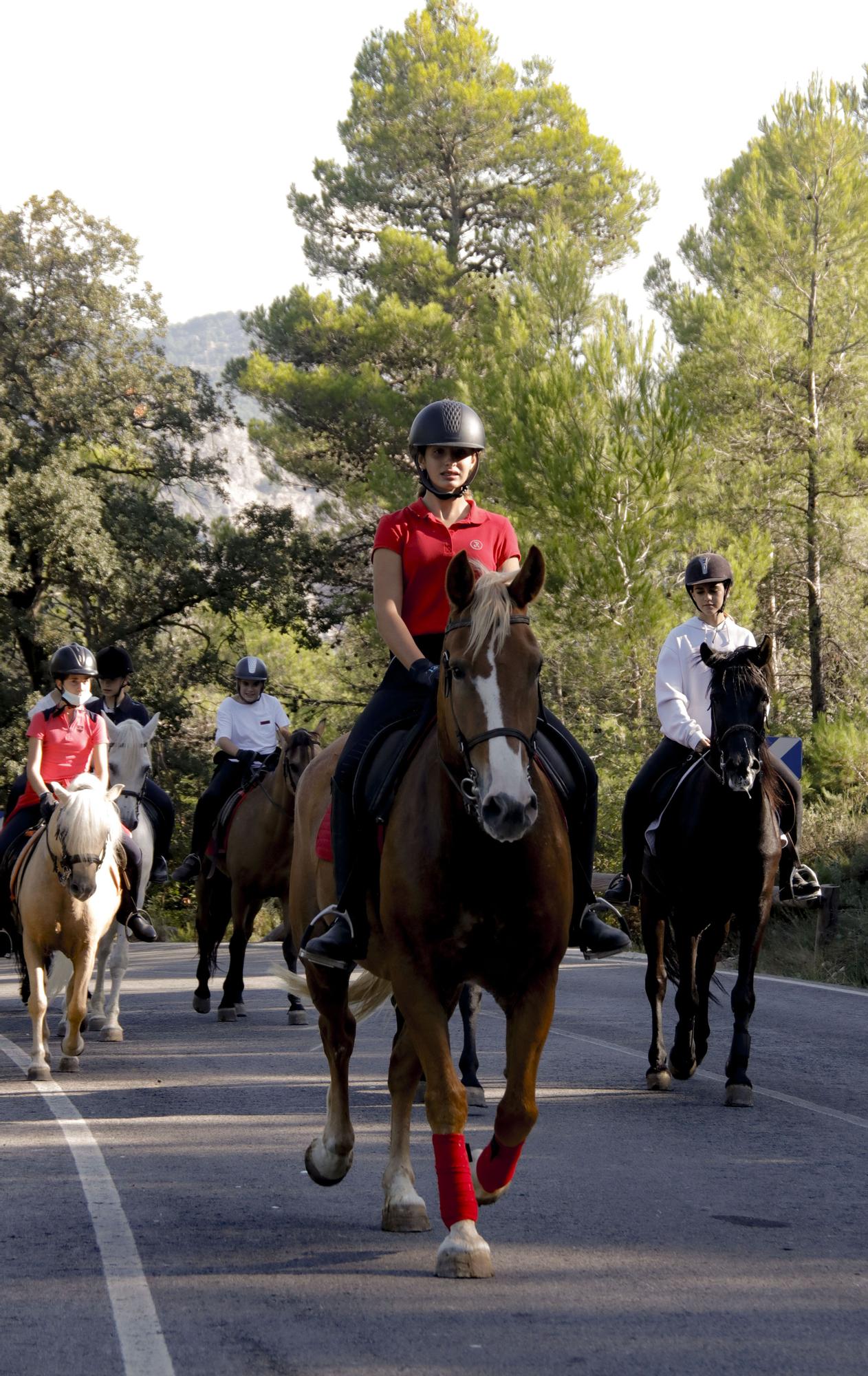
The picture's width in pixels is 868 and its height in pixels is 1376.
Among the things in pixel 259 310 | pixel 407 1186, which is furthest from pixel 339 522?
pixel 407 1186

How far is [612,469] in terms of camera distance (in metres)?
31.2

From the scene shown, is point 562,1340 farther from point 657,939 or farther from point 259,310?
point 259,310

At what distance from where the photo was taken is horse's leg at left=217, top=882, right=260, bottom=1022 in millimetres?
12672

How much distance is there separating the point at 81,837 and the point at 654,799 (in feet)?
11.9

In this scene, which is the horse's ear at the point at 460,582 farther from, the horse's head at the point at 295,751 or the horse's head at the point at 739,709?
the horse's head at the point at 295,751

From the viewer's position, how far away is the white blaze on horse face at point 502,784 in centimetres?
462

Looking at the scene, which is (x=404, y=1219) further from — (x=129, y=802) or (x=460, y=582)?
(x=129, y=802)

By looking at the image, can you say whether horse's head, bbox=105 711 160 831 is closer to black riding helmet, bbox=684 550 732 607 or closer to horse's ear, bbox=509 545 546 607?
black riding helmet, bbox=684 550 732 607

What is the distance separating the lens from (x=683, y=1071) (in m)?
9.21

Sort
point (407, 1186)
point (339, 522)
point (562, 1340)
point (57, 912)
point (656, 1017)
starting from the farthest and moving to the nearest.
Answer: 1. point (339, 522)
2. point (57, 912)
3. point (656, 1017)
4. point (407, 1186)
5. point (562, 1340)

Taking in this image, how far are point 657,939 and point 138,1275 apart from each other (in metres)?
5.23

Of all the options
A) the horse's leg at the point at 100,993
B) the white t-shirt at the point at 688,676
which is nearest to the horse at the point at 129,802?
the horse's leg at the point at 100,993

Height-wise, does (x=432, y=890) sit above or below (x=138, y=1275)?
above

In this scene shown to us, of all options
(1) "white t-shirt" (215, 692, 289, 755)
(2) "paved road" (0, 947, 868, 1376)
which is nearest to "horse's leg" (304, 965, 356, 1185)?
(2) "paved road" (0, 947, 868, 1376)
